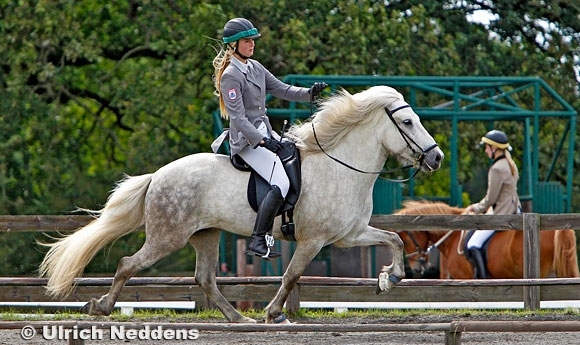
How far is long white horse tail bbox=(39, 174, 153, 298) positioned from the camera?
8055 millimetres

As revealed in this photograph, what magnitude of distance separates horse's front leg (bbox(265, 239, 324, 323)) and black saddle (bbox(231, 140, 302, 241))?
0.14 metres

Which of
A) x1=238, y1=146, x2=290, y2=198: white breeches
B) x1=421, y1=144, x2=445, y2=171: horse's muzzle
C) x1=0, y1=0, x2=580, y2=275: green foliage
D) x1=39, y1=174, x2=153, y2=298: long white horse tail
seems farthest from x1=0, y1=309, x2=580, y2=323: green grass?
x1=0, y1=0, x2=580, y2=275: green foliage

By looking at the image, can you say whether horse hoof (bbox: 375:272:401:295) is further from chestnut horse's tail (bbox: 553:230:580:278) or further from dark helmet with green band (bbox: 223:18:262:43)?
chestnut horse's tail (bbox: 553:230:580:278)

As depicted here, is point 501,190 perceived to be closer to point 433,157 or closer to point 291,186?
point 433,157

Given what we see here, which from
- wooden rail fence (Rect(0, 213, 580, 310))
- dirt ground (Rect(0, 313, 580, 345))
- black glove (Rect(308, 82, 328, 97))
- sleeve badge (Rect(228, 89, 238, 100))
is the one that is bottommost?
dirt ground (Rect(0, 313, 580, 345))

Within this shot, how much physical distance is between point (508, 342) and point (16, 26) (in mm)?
10077

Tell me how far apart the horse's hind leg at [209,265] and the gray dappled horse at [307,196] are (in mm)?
137

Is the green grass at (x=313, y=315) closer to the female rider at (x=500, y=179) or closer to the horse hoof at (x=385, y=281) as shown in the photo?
the horse hoof at (x=385, y=281)

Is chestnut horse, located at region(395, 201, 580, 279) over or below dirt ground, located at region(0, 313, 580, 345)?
over

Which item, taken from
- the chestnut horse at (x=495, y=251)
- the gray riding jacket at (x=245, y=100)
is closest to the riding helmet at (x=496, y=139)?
the chestnut horse at (x=495, y=251)

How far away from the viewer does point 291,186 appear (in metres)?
7.68

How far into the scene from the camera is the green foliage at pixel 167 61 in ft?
51.0

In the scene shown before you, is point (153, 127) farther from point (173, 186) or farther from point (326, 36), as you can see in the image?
point (173, 186)

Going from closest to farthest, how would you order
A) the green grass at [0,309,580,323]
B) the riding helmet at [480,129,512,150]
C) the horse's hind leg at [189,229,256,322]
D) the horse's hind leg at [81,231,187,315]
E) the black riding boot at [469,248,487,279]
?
1. the horse's hind leg at [81,231,187,315]
2. the horse's hind leg at [189,229,256,322]
3. the green grass at [0,309,580,323]
4. the riding helmet at [480,129,512,150]
5. the black riding boot at [469,248,487,279]
